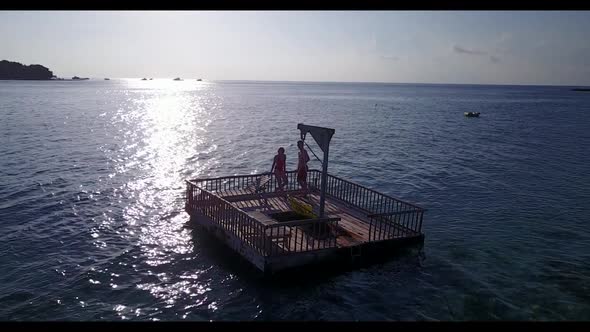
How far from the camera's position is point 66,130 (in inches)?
2032

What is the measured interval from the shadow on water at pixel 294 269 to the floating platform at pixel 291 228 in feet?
0.90

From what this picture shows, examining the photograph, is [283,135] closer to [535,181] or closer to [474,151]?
[474,151]

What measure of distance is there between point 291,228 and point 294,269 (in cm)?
239

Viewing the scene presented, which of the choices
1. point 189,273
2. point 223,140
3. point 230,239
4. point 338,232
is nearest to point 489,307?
point 338,232

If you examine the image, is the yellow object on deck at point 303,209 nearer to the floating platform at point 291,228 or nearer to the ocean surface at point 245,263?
the floating platform at point 291,228

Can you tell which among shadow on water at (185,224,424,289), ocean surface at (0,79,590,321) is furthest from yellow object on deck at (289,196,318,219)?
ocean surface at (0,79,590,321)

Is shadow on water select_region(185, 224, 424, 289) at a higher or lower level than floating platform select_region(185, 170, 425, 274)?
lower

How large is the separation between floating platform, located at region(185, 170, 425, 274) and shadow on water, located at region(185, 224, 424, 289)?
274 millimetres

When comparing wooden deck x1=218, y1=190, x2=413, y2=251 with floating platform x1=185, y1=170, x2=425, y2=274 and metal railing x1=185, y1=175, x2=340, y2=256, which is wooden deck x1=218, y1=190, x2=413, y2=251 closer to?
floating platform x1=185, y1=170, x2=425, y2=274

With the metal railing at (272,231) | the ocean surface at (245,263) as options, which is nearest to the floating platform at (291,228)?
the metal railing at (272,231)

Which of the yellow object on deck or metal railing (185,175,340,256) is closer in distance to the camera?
metal railing (185,175,340,256)

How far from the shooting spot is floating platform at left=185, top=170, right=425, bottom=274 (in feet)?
46.6

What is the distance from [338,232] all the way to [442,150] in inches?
1299
